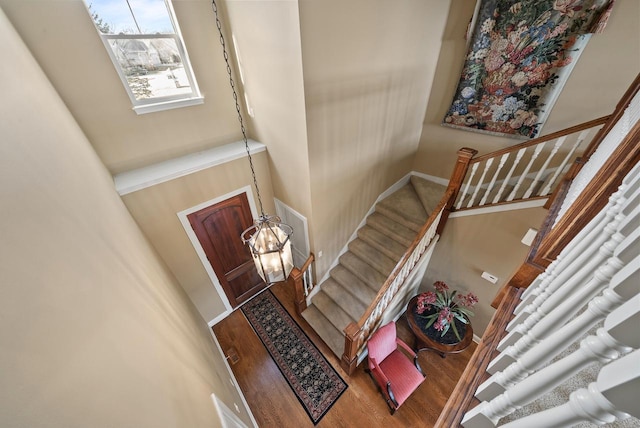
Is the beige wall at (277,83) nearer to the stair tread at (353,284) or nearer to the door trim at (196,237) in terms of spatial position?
the door trim at (196,237)

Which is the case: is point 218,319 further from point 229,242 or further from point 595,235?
point 595,235

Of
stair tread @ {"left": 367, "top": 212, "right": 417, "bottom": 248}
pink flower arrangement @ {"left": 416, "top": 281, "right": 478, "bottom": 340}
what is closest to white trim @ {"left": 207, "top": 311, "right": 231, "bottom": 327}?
stair tread @ {"left": 367, "top": 212, "right": 417, "bottom": 248}

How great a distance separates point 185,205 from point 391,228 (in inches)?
118

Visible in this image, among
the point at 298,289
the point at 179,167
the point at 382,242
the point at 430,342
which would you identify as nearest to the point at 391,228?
the point at 382,242

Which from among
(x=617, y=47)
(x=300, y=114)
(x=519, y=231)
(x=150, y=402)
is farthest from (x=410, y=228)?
(x=150, y=402)

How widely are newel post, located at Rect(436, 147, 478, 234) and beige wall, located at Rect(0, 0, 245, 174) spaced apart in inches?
114

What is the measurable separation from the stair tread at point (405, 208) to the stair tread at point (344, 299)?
1.43 m

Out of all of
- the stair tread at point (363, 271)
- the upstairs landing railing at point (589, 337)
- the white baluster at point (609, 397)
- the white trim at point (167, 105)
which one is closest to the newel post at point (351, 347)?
the stair tread at point (363, 271)

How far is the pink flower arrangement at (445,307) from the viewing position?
3.12 meters

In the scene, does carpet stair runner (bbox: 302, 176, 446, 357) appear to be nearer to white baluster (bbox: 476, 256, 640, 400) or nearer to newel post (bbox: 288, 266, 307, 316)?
newel post (bbox: 288, 266, 307, 316)

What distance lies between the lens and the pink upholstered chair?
2682 mm

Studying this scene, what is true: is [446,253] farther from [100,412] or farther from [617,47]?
[100,412]

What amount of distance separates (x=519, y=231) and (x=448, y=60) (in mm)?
2572

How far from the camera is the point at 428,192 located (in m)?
4.02
